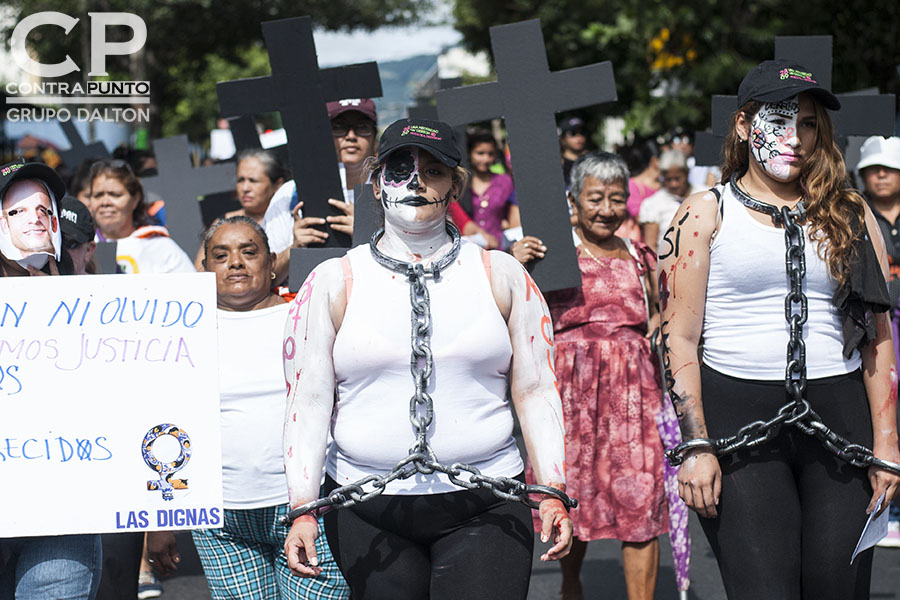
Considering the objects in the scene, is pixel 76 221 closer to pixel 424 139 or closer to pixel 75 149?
pixel 424 139

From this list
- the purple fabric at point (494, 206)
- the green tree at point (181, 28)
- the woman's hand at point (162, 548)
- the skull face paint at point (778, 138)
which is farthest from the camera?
the green tree at point (181, 28)

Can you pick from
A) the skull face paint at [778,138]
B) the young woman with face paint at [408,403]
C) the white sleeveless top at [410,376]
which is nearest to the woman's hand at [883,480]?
the skull face paint at [778,138]

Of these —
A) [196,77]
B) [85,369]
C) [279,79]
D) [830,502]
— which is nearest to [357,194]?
[279,79]

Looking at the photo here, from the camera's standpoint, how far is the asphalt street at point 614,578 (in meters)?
5.64

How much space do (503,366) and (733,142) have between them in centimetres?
106

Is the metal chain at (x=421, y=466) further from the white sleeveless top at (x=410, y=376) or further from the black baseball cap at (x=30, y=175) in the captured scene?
the black baseball cap at (x=30, y=175)

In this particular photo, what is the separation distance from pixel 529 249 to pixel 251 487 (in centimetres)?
152

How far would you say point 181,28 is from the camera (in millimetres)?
28359

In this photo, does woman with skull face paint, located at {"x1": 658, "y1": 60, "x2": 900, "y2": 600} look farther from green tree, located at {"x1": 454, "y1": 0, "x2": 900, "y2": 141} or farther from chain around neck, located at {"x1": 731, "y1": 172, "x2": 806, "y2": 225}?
green tree, located at {"x1": 454, "y1": 0, "x2": 900, "y2": 141}

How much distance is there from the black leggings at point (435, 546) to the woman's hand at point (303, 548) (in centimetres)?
10

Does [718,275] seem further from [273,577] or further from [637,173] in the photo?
[637,173]

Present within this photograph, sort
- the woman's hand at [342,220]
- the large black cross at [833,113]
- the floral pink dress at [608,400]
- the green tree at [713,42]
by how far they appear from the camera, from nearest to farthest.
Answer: the large black cross at [833,113], the woman's hand at [342,220], the floral pink dress at [608,400], the green tree at [713,42]

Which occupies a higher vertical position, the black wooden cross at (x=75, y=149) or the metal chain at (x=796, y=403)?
the black wooden cross at (x=75, y=149)

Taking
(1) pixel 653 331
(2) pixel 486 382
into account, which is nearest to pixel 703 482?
(2) pixel 486 382
